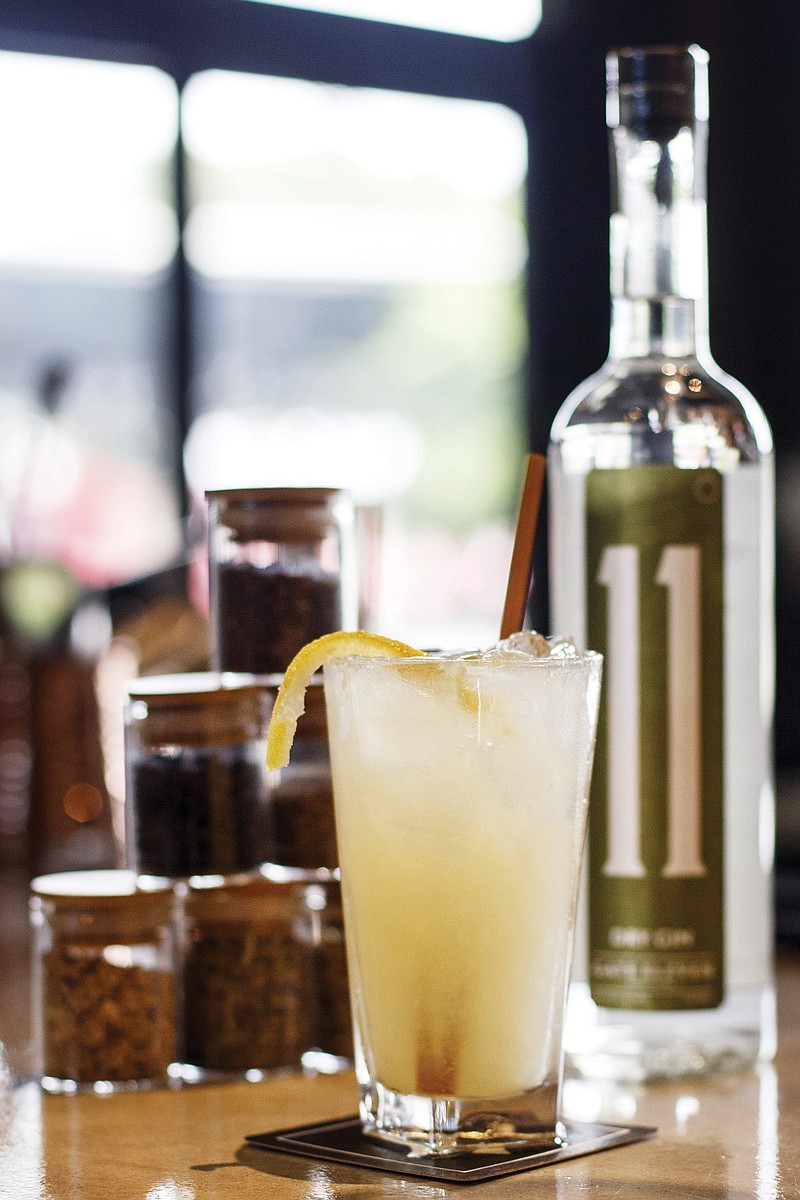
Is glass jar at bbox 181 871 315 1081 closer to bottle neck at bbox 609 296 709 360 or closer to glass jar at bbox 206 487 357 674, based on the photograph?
glass jar at bbox 206 487 357 674

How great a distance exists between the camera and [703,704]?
Result: 3.81ft

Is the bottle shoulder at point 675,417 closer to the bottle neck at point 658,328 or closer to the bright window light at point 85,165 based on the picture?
the bottle neck at point 658,328

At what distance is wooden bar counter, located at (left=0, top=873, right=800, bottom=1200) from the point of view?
0.85 meters

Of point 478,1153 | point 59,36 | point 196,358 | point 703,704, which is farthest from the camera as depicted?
point 196,358

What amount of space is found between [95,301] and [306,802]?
2.90m

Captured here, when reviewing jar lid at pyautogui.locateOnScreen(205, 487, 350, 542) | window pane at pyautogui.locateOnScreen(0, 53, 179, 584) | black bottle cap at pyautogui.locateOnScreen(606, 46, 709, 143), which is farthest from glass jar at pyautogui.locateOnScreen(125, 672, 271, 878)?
window pane at pyautogui.locateOnScreen(0, 53, 179, 584)

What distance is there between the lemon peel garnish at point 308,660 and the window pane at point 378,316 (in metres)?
2.88

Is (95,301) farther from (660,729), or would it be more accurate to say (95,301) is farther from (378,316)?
(660,729)

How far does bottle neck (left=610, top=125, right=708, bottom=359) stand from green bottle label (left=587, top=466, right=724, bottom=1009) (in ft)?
0.34

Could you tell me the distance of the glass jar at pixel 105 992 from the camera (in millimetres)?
1109

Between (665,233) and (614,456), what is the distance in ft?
0.50

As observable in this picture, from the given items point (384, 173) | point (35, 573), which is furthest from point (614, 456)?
point (384, 173)

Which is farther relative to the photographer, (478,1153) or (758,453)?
(758,453)

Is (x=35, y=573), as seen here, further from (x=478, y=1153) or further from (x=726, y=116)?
(x=478, y=1153)
